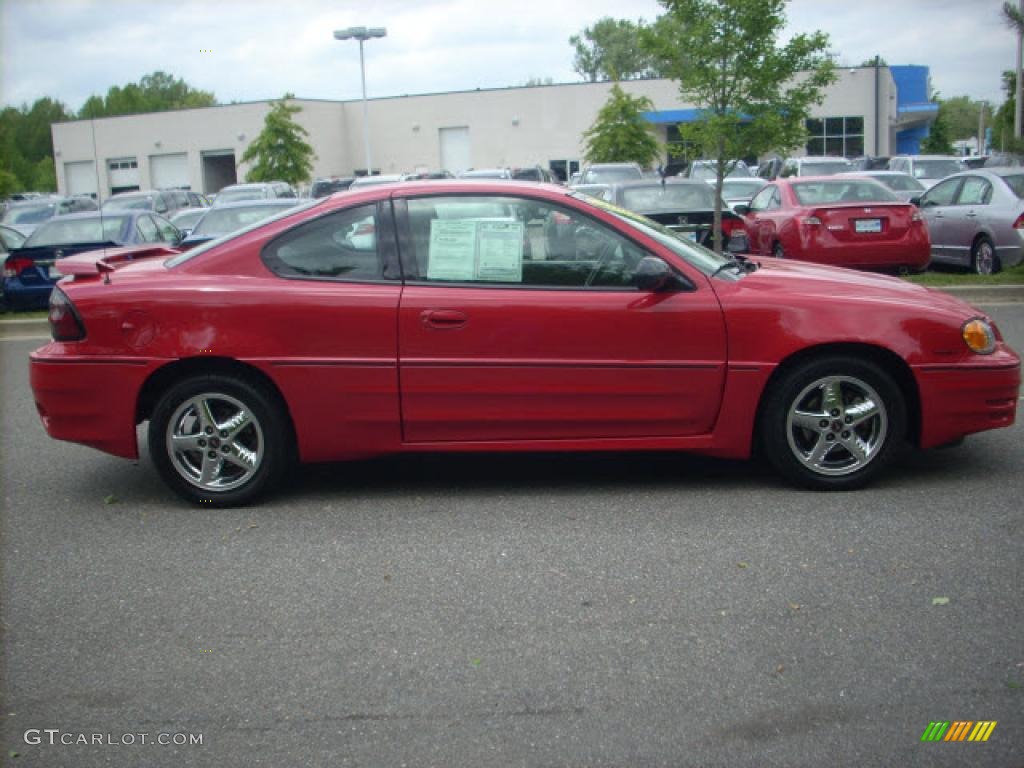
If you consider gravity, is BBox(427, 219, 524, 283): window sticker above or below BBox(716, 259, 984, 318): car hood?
above

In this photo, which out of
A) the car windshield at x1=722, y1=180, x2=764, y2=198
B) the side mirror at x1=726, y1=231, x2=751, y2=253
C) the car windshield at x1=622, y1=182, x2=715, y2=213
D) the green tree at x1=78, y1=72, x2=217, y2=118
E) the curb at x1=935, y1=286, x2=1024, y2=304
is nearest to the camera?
the side mirror at x1=726, y1=231, x2=751, y2=253

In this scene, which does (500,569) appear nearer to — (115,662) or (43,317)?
(115,662)

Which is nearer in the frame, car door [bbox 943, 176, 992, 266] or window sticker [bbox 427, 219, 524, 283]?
window sticker [bbox 427, 219, 524, 283]

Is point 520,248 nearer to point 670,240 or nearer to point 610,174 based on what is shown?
point 670,240

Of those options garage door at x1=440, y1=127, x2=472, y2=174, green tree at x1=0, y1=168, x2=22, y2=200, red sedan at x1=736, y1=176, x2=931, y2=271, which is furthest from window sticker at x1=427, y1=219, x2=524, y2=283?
garage door at x1=440, y1=127, x2=472, y2=174

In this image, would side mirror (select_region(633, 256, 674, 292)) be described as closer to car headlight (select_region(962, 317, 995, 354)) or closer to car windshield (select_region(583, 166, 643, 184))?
car headlight (select_region(962, 317, 995, 354))

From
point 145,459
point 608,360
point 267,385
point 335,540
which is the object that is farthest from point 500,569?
point 145,459

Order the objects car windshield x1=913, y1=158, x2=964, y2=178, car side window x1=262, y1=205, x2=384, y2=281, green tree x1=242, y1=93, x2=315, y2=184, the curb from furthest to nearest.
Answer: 1. green tree x1=242, y1=93, x2=315, y2=184
2. car windshield x1=913, y1=158, x2=964, y2=178
3. the curb
4. car side window x1=262, y1=205, x2=384, y2=281

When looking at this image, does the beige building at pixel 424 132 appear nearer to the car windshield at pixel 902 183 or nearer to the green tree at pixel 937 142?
the green tree at pixel 937 142

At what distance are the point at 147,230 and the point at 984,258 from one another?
11.3 m

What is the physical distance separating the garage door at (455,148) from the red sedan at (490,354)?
52.7 meters

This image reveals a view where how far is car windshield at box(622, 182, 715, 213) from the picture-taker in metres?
15.3

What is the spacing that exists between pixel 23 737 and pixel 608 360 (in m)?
3.07

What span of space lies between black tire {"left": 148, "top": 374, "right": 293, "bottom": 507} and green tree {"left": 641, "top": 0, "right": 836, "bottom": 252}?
11.2 m
